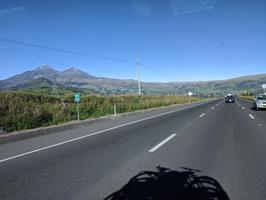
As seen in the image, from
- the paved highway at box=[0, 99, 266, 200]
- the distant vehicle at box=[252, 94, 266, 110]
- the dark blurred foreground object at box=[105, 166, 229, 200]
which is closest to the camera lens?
the dark blurred foreground object at box=[105, 166, 229, 200]

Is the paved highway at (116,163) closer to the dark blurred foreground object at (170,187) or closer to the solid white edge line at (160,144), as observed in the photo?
the solid white edge line at (160,144)

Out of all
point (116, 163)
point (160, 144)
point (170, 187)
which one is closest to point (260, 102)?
point (160, 144)

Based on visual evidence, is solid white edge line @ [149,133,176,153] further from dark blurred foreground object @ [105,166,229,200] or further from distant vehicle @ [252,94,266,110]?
distant vehicle @ [252,94,266,110]

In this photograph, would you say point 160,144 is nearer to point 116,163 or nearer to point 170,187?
point 116,163

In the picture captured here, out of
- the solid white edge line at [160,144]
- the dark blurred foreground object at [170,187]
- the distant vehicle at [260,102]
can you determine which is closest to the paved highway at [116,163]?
the solid white edge line at [160,144]

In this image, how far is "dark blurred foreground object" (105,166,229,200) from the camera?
17.9 feet

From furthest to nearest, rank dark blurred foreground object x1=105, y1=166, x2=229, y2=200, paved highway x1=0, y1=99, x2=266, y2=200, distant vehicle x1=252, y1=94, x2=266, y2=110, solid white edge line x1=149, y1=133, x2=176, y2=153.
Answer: distant vehicle x1=252, y1=94, x2=266, y2=110
solid white edge line x1=149, y1=133, x2=176, y2=153
paved highway x1=0, y1=99, x2=266, y2=200
dark blurred foreground object x1=105, y1=166, x2=229, y2=200

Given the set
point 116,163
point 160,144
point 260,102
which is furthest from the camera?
point 260,102

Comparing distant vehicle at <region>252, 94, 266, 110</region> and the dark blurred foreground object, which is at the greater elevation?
distant vehicle at <region>252, 94, 266, 110</region>

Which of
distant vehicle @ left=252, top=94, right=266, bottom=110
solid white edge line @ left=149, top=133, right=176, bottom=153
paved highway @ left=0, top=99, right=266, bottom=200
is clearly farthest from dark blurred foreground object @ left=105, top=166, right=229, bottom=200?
distant vehicle @ left=252, top=94, right=266, bottom=110

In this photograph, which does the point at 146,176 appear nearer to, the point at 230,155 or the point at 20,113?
the point at 230,155

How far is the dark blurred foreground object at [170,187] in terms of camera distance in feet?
17.9

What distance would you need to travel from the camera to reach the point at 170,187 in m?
5.97

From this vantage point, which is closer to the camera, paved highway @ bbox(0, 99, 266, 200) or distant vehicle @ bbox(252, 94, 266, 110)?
paved highway @ bbox(0, 99, 266, 200)
